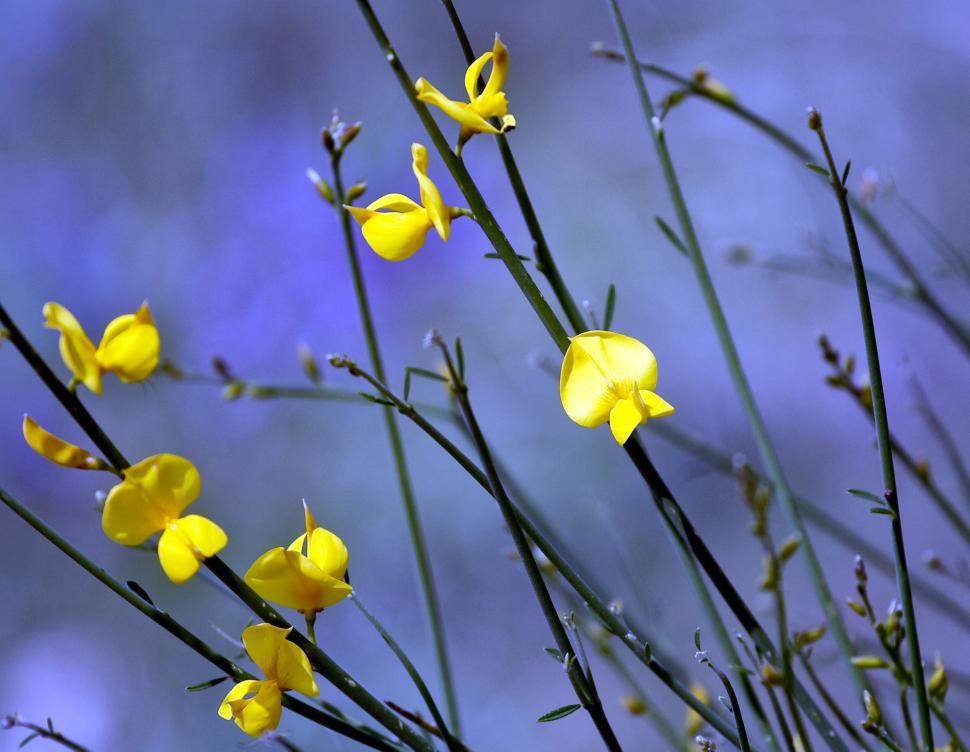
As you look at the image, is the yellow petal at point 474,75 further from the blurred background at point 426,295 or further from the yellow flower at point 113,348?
the blurred background at point 426,295

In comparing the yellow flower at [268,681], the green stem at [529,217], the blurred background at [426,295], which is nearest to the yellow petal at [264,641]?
the yellow flower at [268,681]

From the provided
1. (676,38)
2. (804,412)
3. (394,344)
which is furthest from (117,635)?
(676,38)

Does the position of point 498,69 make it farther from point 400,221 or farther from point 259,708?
point 259,708

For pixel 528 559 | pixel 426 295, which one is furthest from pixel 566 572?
pixel 426 295

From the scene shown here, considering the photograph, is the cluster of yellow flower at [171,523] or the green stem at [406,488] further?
the green stem at [406,488]

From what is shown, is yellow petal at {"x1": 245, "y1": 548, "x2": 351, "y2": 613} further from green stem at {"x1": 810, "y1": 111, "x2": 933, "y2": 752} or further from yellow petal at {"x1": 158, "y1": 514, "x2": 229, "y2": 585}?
green stem at {"x1": 810, "y1": 111, "x2": 933, "y2": 752}

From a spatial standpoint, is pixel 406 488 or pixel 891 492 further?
pixel 406 488

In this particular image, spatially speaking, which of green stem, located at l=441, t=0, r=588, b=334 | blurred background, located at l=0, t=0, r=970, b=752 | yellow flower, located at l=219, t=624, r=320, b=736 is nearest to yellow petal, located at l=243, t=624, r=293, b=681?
yellow flower, located at l=219, t=624, r=320, b=736

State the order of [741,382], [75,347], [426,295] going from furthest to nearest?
[426,295] → [741,382] → [75,347]
